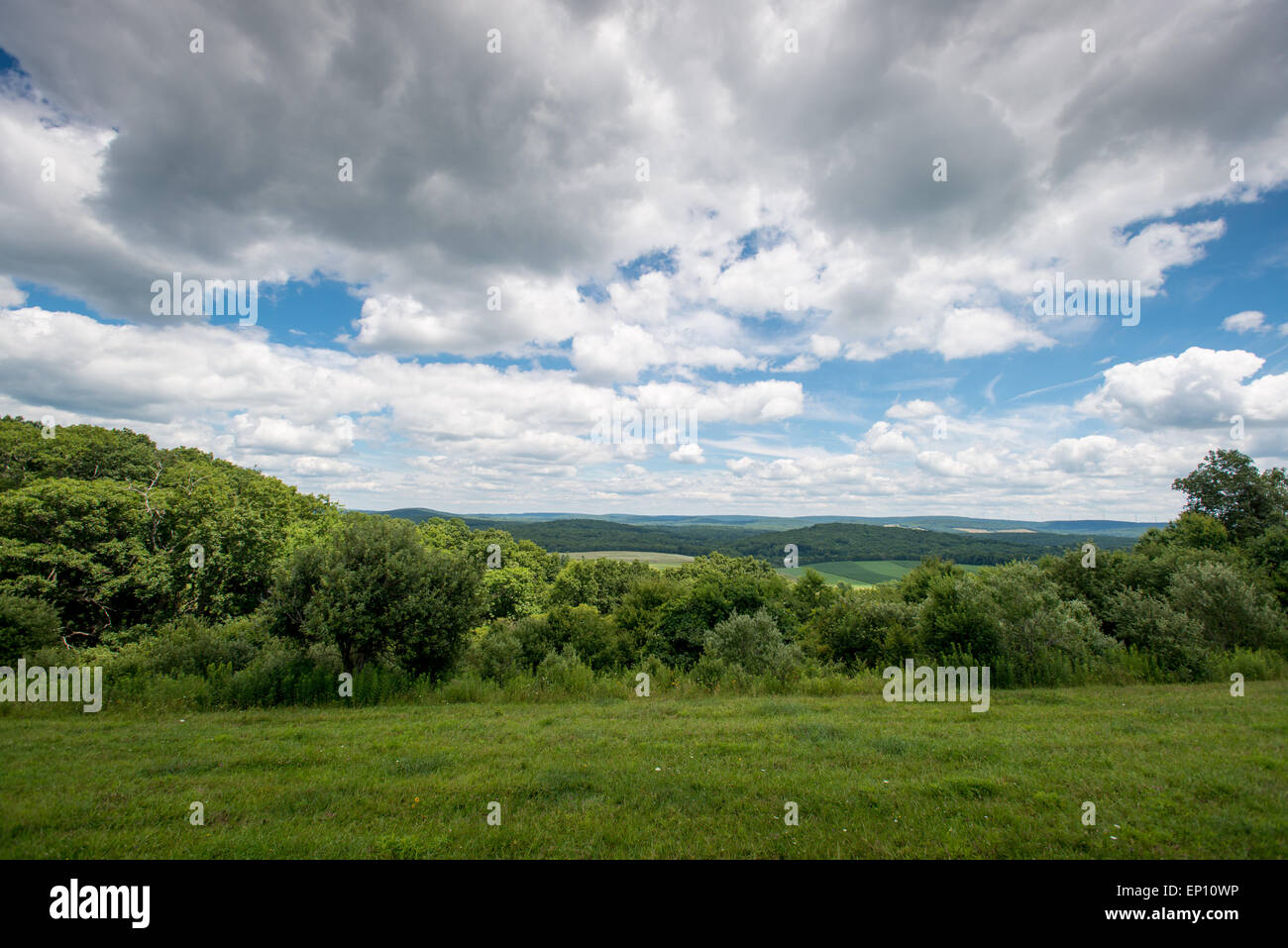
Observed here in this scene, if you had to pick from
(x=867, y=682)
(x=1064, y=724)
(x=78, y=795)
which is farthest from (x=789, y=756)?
(x=78, y=795)

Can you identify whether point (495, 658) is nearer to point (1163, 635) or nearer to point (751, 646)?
point (751, 646)

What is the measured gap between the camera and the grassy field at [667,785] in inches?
192

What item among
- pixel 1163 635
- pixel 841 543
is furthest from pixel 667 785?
pixel 841 543

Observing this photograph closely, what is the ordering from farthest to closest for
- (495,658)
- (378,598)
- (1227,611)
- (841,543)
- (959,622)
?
(841,543), (959,622), (495,658), (1227,611), (378,598)

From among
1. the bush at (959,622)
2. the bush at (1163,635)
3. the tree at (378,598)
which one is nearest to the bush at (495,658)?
the tree at (378,598)

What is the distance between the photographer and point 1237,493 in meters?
40.3

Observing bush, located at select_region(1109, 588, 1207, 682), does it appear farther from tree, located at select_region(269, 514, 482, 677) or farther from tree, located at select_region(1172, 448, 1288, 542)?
tree, located at select_region(1172, 448, 1288, 542)

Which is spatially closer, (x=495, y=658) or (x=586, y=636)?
(x=495, y=658)

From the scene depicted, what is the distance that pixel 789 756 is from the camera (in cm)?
738

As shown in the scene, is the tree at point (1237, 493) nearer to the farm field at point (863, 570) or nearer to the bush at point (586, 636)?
the farm field at point (863, 570)

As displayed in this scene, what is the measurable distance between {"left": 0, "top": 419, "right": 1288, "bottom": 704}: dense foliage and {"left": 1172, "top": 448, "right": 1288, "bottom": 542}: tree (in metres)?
0.13

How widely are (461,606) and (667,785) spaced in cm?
1064
